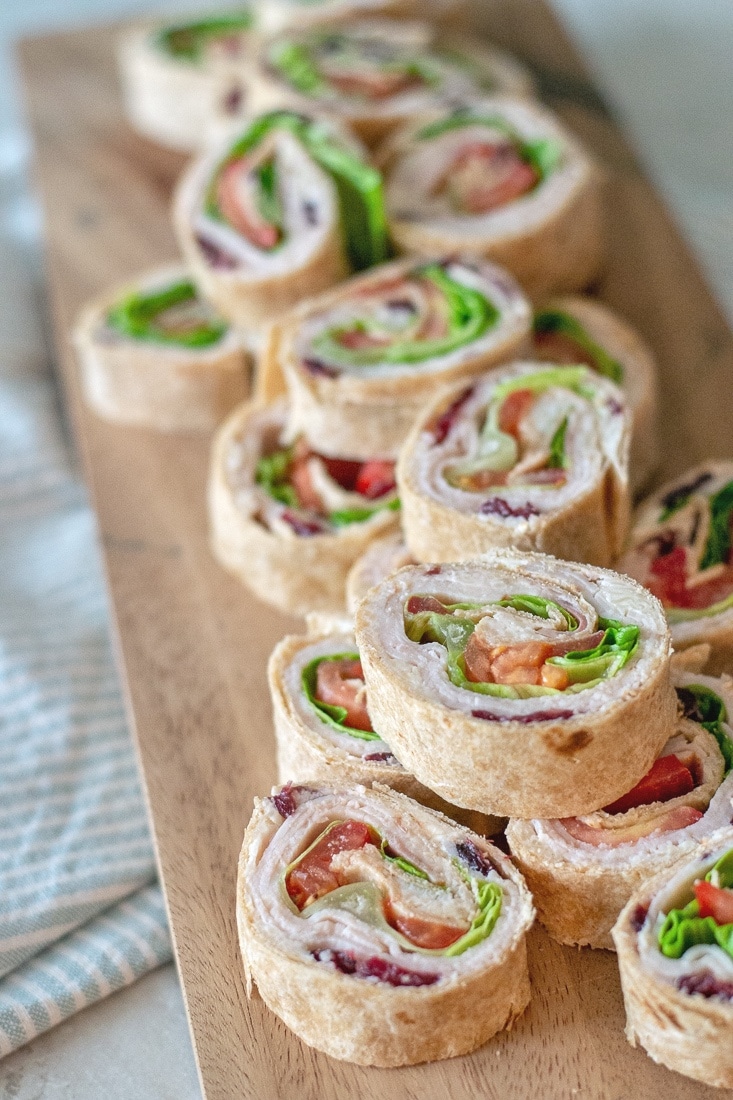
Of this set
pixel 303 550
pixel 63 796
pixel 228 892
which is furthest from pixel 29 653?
pixel 228 892

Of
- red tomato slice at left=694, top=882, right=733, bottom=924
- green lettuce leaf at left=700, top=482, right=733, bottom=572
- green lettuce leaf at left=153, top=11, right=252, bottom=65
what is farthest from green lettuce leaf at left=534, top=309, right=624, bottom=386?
green lettuce leaf at left=153, top=11, right=252, bottom=65

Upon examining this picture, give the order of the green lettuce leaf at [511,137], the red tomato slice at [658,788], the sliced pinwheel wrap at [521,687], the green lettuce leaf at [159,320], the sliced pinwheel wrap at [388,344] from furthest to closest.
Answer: the green lettuce leaf at [511,137]
the green lettuce leaf at [159,320]
the sliced pinwheel wrap at [388,344]
the red tomato slice at [658,788]
the sliced pinwheel wrap at [521,687]

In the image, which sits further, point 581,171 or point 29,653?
point 581,171

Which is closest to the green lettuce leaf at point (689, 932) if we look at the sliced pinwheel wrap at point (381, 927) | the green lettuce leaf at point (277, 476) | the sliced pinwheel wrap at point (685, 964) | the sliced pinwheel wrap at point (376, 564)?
the sliced pinwheel wrap at point (685, 964)

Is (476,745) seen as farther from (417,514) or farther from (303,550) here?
(303,550)

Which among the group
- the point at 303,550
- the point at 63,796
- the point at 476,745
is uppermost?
the point at 476,745

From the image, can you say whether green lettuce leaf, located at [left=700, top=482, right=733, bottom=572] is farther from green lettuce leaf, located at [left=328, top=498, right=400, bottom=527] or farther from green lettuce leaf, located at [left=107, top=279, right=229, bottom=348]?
green lettuce leaf, located at [left=107, top=279, right=229, bottom=348]

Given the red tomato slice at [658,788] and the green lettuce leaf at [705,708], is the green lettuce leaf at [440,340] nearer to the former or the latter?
the green lettuce leaf at [705,708]

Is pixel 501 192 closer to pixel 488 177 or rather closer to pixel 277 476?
pixel 488 177
